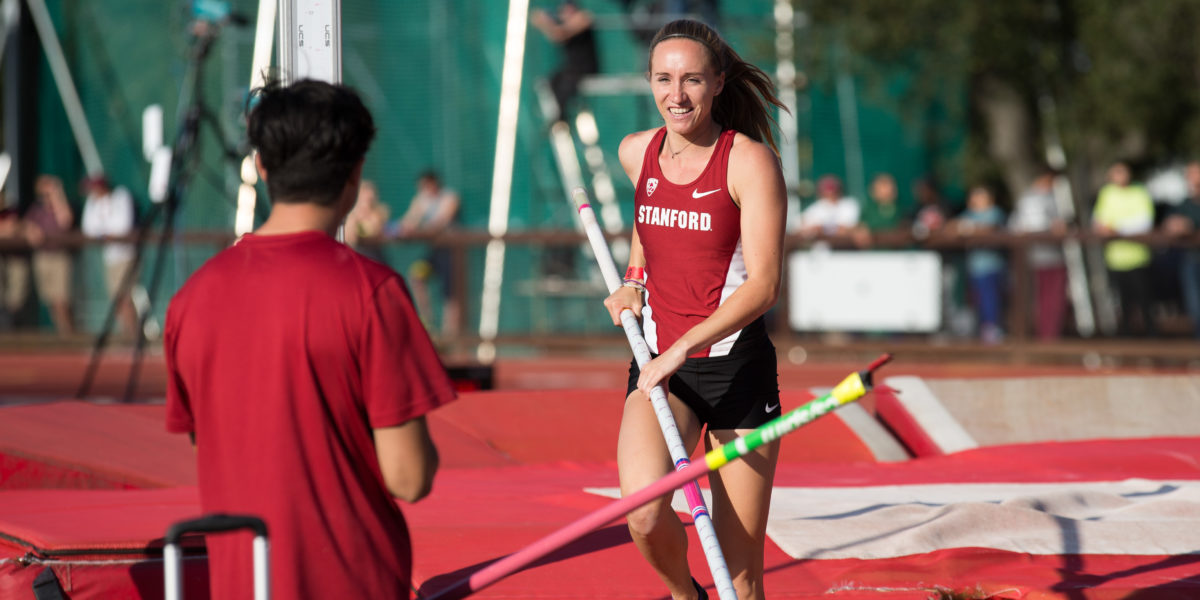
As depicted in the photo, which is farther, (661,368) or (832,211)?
(832,211)

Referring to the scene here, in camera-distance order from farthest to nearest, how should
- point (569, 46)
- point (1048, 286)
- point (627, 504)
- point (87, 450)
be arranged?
point (569, 46)
point (1048, 286)
point (87, 450)
point (627, 504)

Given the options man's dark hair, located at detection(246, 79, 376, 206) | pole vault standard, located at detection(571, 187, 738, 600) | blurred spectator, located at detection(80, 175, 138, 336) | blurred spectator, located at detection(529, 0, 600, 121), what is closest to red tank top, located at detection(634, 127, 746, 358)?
pole vault standard, located at detection(571, 187, 738, 600)

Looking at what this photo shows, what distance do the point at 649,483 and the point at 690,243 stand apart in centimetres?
65

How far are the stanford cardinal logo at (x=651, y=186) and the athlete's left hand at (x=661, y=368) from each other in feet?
1.75

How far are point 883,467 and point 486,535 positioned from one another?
242 cm

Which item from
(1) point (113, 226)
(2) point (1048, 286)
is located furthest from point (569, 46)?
(2) point (1048, 286)

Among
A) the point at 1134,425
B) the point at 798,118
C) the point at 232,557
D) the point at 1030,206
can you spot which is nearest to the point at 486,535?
the point at 232,557

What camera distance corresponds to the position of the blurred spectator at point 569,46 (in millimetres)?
12297

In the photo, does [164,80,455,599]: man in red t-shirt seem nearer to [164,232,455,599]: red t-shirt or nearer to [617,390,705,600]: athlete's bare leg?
[164,232,455,599]: red t-shirt

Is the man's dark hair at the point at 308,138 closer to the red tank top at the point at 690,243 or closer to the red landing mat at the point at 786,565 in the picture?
the red tank top at the point at 690,243

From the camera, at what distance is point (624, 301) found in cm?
337

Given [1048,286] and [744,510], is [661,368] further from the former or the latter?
[1048,286]

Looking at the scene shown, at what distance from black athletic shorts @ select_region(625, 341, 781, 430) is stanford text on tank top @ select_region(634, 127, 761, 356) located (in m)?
0.04

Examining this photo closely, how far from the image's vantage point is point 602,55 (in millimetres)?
14250
